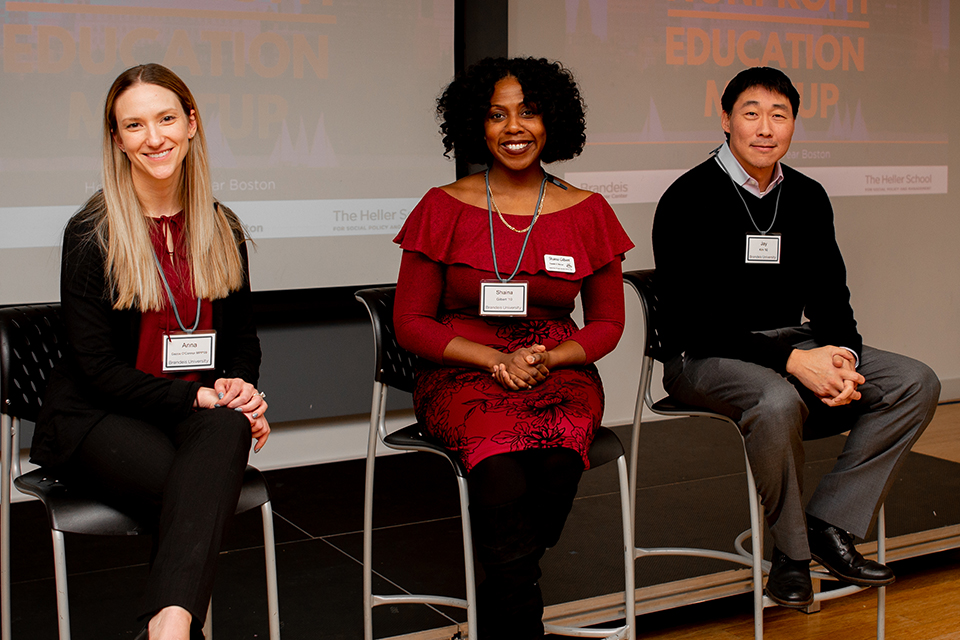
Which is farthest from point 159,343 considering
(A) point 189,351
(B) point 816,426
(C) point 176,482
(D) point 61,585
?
(B) point 816,426

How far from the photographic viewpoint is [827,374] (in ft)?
7.04

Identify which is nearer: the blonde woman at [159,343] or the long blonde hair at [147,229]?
the blonde woman at [159,343]

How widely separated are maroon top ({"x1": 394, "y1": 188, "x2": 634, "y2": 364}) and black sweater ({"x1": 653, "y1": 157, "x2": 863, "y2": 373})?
172mm

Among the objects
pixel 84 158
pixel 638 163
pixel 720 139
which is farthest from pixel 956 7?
pixel 84 158

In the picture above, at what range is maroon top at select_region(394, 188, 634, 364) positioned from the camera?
6.97 ft

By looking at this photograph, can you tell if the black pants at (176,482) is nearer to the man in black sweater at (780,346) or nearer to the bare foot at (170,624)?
the bare foot at (170,624)

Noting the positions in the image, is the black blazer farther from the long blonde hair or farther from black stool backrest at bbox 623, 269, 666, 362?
black stool backrest at bbox 623, 269, 666, 362

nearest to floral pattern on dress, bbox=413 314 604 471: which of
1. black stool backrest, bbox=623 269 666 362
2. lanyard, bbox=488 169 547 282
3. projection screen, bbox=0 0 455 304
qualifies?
lanyard, bbox=488 169 547 282

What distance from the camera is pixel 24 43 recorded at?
3139 millimetres

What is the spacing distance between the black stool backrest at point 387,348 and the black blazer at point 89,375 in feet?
1.43

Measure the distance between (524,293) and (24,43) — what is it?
2131 millimetres

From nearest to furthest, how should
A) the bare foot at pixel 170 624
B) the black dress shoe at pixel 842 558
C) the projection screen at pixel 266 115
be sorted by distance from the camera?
1. the bare foot at pixel 170 624
2. the black dress shoe at pixel 842 558
3. the projection screen at pixel 266 115

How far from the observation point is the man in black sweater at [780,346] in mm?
2098

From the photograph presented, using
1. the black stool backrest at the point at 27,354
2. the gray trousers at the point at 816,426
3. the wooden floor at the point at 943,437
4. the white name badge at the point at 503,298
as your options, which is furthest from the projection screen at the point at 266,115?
the wooden floor at the point at 943,437
